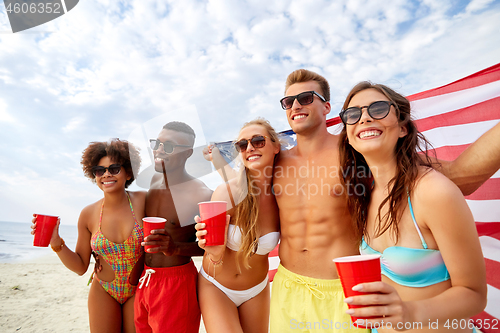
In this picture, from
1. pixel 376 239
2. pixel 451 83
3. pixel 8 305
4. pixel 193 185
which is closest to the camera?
pixel 376 239

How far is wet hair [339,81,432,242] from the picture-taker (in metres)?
1.93

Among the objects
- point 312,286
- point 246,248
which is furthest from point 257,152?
point 312,286

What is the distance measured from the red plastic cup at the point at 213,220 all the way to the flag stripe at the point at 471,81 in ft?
12.5

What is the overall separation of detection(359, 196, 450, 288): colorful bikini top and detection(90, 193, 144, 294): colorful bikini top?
2769 mm

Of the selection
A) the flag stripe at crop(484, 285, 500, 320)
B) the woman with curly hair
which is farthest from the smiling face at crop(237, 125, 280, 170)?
the flag stripe at crop(484, 285, 500, 320)

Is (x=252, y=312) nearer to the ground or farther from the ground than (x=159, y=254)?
nearer to the ground

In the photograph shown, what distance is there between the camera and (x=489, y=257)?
141 inches

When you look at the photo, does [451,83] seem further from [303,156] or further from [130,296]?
[130,296]

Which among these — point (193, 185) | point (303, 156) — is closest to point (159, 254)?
point (193, 185)

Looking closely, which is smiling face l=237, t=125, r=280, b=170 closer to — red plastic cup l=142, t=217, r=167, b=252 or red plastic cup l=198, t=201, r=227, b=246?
red plastic cup l=198, t=201, r=227, b=246

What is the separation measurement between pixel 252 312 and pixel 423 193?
237 cm

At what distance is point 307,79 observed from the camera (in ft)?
11.1

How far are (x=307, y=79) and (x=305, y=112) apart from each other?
1.53ft

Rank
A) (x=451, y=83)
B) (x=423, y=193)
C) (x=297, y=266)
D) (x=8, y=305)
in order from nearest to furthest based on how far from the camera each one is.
Result: (x=423, y=193)
(x=297, y=266)
(x=451, y=83)
(x=8, y=305)
